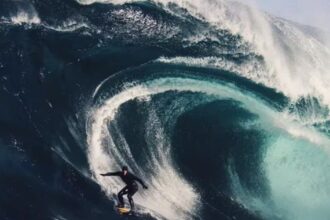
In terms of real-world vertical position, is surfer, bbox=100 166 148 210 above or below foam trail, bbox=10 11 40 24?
below

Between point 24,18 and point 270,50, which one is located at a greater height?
point 270,50

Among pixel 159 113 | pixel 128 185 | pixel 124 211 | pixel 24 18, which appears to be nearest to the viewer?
pixel 128 185

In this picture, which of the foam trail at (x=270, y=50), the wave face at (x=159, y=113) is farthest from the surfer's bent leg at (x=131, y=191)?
the foam trail at (x=270, y=50)

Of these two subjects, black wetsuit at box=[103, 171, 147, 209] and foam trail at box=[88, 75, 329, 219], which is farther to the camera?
foam trail at box=[88, 75, 329, 219]

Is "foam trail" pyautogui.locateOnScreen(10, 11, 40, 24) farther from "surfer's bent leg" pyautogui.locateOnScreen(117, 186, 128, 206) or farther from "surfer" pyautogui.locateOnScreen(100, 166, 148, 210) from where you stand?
"surfer's bent leg" pyautogui.locateOnScreen(117, 186, 128, 206)

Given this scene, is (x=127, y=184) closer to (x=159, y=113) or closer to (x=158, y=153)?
(x=158, y=153)

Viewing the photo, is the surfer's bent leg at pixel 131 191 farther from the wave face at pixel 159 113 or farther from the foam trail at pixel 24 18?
the foam trail at pixel 24 18

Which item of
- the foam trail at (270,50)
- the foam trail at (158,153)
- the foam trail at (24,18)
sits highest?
the foam trail at (270,50)

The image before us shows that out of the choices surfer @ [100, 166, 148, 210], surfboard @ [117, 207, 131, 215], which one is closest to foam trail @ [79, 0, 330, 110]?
surfer @ [100, 166, 148, 210]

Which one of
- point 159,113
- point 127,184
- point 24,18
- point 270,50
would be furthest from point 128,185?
point 270,50
